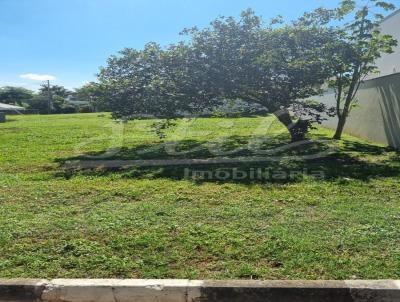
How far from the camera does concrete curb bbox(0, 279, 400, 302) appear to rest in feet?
9.45

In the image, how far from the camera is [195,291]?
9.66 ft

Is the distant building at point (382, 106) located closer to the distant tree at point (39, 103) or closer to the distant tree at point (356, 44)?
the distant tree at point (356, 44)

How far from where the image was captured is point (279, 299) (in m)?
2.90

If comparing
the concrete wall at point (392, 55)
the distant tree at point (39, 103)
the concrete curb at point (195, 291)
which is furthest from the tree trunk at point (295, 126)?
the distant tree at point (39, 103)

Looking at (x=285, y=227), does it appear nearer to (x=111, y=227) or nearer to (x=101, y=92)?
(x=111, y=227)

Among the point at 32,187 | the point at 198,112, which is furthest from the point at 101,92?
the point at 32,187

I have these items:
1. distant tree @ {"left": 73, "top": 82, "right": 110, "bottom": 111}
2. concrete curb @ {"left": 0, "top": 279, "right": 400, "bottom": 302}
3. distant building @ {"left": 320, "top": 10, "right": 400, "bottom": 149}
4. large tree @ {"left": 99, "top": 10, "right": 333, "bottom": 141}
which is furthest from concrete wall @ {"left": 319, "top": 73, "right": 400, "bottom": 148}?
concrete curb @ {"left": 0, "top": 279, "right": 400, "bottom": 302}

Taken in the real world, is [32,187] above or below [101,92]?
below

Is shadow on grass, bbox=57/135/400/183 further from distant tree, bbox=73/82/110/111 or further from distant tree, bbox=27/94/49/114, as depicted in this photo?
distant tree, bbox=27/94/49/114

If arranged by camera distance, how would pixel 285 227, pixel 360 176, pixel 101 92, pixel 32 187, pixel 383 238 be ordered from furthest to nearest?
pixel 101 92, pixel 360 176, pixel 32 187, pixel 285 227, pixel 383 238

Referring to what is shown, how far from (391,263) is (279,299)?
1.07 meters

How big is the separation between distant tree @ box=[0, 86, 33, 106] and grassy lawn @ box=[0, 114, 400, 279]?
62377 mm

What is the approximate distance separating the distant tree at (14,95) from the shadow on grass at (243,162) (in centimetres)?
6037

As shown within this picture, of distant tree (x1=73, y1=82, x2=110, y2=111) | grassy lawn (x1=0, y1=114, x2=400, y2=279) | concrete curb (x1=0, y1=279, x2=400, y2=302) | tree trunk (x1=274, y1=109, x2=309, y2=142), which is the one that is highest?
distant tree (x1=73, y1=82, x2=110, y2=111)
